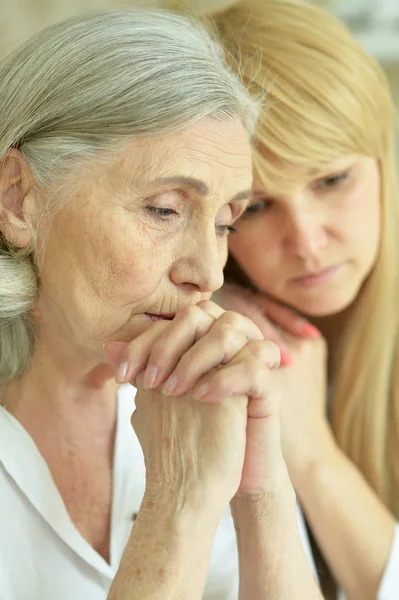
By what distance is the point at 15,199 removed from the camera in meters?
1.10

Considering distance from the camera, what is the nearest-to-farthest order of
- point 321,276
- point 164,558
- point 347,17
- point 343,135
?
1. point 164,558
2. point 343,135
3. point 321,276
4. point 347,17

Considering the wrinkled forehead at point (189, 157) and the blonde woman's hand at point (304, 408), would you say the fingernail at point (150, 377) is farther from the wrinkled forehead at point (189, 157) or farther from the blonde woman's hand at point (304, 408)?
the blonde woman's hand at point (304, 408)

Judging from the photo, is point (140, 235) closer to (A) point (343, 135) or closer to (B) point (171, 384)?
(B) point (171, 384)

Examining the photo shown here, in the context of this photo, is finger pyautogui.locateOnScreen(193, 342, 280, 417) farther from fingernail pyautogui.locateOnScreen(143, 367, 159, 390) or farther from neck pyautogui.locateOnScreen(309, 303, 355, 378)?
neck pyautogui.locateOnScreen(309, 303, 355, 378)

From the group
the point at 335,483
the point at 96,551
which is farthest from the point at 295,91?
the point at 96,551

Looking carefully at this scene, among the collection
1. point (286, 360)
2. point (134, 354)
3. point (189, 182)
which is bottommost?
point (286, 360)

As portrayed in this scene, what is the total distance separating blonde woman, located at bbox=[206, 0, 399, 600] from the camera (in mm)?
1429

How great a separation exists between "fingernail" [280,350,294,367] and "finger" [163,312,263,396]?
593 millimetres

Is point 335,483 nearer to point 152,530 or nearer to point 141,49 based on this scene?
point 152,530

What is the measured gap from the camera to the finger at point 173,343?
101 centimetres

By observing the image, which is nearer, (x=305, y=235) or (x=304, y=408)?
(x=305, y=235)

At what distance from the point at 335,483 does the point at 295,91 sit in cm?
78

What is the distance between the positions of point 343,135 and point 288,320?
435 mm

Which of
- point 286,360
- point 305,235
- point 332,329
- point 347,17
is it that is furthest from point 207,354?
point 347,17
